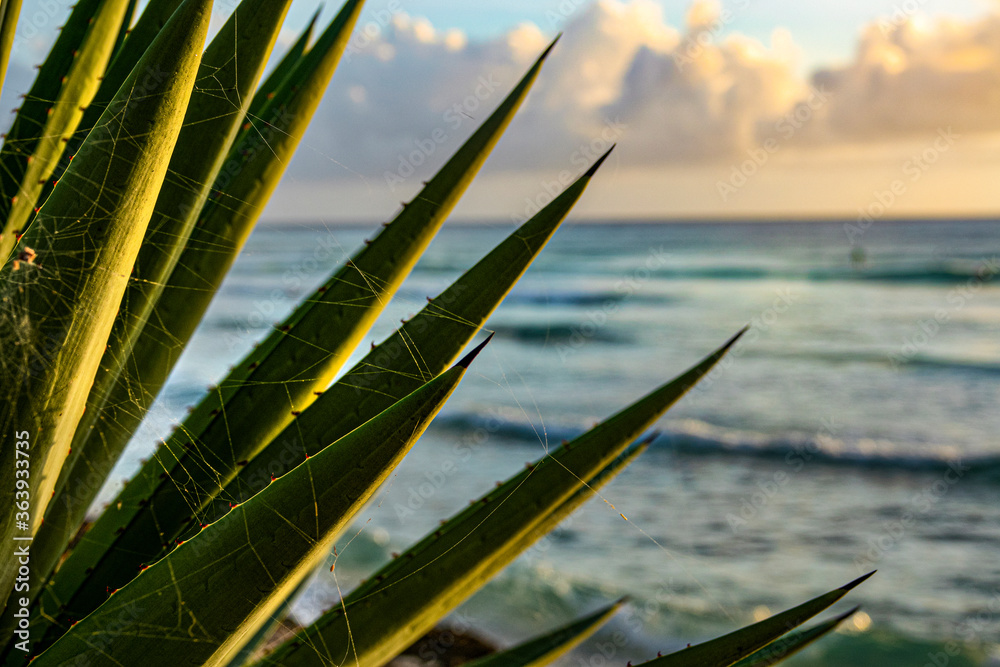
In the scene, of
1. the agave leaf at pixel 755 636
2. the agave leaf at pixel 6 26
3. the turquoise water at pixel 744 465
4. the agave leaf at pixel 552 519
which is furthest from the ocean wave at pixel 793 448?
the agave leaf at pixel 6 26

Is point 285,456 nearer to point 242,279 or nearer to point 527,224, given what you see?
point 527,224

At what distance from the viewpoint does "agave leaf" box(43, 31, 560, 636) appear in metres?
1.06

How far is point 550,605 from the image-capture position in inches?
210

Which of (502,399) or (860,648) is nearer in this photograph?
(860,648)

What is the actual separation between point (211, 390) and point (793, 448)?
29.9 feet

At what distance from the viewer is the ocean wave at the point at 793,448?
336 inches

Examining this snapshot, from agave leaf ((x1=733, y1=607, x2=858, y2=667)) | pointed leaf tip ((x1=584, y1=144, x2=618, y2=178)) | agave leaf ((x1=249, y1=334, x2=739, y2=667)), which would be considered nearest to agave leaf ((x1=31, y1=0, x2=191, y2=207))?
pointed leaf tip ((x1=584, y1=144, x2=618, y2=178))

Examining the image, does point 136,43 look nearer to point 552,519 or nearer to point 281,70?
point 281,70

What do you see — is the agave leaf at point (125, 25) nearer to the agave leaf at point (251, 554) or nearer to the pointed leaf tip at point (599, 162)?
the pointed leaf tip at point (599, 162)

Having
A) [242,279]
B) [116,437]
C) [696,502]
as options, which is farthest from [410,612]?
[242,279]

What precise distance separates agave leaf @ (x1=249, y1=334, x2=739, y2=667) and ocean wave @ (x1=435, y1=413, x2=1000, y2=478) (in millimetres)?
7571

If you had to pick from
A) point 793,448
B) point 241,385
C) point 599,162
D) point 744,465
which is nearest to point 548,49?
point 599,162

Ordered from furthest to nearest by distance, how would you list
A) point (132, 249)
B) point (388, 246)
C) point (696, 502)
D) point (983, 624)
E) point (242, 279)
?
point (242, 279) → point (696, 502) → point (983, 624) → point (388, 246) → point (132, 249)

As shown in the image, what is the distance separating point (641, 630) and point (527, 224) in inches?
180
